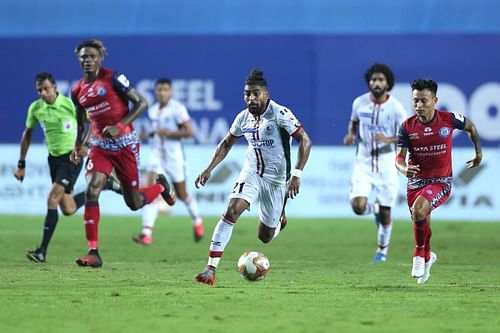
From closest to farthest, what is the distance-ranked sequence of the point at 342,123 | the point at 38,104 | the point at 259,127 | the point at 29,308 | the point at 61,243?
the point at 29,308
the point at 259,127
the point at 38,104
the point at 61,243
the point at 342,123

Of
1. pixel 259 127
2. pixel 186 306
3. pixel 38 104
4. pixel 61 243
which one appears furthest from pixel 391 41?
pixel 186 306

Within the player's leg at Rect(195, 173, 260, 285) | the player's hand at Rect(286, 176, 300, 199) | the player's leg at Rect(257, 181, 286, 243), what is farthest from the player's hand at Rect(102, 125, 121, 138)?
the player's hand at Rect(286, 176, 300, 199)

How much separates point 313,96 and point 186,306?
1595cm

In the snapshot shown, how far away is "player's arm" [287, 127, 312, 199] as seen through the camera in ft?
37.3

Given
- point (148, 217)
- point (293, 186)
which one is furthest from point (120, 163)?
point (148, 217)

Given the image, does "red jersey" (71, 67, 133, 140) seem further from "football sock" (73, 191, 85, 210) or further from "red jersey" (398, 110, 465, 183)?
"red jersey" (398, 110, 465, 183)

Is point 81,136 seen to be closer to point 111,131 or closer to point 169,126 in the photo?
point 111,131

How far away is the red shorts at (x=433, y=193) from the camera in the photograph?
39.2 feet

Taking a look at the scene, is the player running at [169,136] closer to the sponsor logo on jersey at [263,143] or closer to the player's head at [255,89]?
the sponsor logo on jersey at [263,143]

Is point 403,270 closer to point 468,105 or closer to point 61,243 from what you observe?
point 61,243

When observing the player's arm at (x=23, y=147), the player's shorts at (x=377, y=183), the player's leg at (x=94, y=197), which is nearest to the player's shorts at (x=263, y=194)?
the player's leg at (x=94, y=197)

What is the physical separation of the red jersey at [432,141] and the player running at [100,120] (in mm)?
3263

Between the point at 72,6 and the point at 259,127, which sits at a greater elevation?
the point at 72,6

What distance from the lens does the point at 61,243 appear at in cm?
1812
